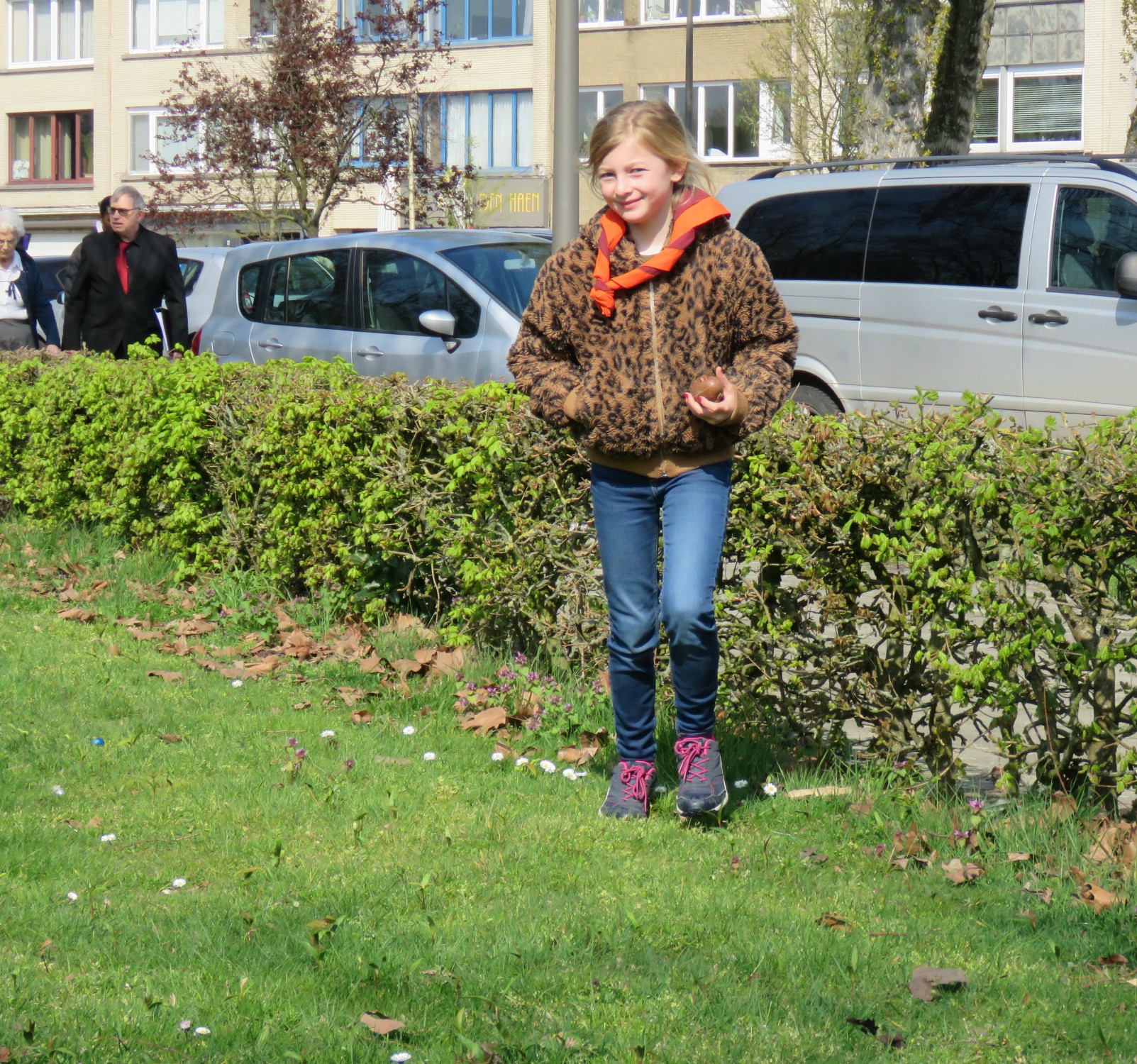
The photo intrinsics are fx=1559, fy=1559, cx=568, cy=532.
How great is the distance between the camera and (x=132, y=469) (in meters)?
8.11

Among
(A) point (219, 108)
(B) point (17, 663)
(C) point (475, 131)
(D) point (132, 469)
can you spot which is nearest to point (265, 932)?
(B) point (17, 663)

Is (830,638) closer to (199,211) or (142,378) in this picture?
(142,378)

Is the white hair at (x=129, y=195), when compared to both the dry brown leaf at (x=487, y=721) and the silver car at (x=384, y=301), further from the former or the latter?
the dry brown leaf at (x=487, y=721)

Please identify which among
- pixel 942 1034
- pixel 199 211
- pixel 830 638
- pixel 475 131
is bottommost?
pixel 942 1034

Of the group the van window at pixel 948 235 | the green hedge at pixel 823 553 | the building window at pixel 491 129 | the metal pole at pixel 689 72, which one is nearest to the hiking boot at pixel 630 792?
the green hedge at pixel 823 553

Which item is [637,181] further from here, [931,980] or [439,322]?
[439,322]

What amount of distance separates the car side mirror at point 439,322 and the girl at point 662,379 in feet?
20.9

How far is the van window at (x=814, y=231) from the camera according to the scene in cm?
1074

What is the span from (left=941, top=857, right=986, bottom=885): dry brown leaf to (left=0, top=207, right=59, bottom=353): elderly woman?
28.5 ft

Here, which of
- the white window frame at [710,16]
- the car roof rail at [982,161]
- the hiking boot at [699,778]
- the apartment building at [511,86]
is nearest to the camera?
the hiking boot at [699,778]

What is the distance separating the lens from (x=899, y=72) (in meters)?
15.5

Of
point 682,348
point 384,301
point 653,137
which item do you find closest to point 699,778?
point 682,348

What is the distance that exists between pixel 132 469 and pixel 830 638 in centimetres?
458

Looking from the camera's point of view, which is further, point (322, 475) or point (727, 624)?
point (322, 475)
